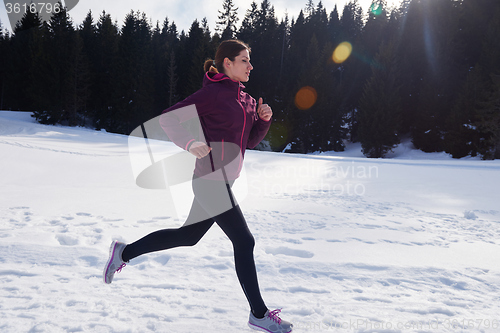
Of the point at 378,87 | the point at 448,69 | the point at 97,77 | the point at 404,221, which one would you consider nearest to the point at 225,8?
the point at 97,77

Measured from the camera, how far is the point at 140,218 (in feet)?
15.2

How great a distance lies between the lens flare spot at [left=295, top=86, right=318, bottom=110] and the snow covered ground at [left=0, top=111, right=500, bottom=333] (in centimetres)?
2567

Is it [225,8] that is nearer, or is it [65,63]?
[65,63]

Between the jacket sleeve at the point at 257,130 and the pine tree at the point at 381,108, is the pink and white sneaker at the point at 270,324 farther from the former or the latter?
the pine tree at the point at 381,108

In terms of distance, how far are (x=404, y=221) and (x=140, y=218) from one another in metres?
3.81

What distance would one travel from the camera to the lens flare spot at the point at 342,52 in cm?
3927

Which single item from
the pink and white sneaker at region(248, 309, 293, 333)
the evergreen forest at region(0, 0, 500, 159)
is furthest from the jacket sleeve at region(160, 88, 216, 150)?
the evergreen forest at region(0, 0, 500, 159)

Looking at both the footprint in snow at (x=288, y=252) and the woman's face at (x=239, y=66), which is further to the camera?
the footprint in snow at (x=288, y=252)

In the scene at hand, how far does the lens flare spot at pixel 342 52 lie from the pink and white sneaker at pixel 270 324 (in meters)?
39.9

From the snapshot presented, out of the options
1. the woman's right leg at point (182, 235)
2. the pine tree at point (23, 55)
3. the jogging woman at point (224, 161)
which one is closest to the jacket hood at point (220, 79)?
the jogging woman at point (224, 161)

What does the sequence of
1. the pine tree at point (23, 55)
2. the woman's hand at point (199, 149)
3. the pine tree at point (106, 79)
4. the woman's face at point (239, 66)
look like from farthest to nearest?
the pine tree at point (23, 55)
the pine tree at point (106, 79)
the woman's face at point (239, 66)
the woman's hand at point (199, 149)

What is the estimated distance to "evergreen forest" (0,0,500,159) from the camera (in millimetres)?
26062

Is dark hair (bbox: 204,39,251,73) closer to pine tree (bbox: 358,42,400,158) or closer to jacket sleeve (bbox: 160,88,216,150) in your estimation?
jacket sleeve (bbox: 160,88,216,150)

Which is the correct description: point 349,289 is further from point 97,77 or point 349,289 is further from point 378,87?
point 97,77
